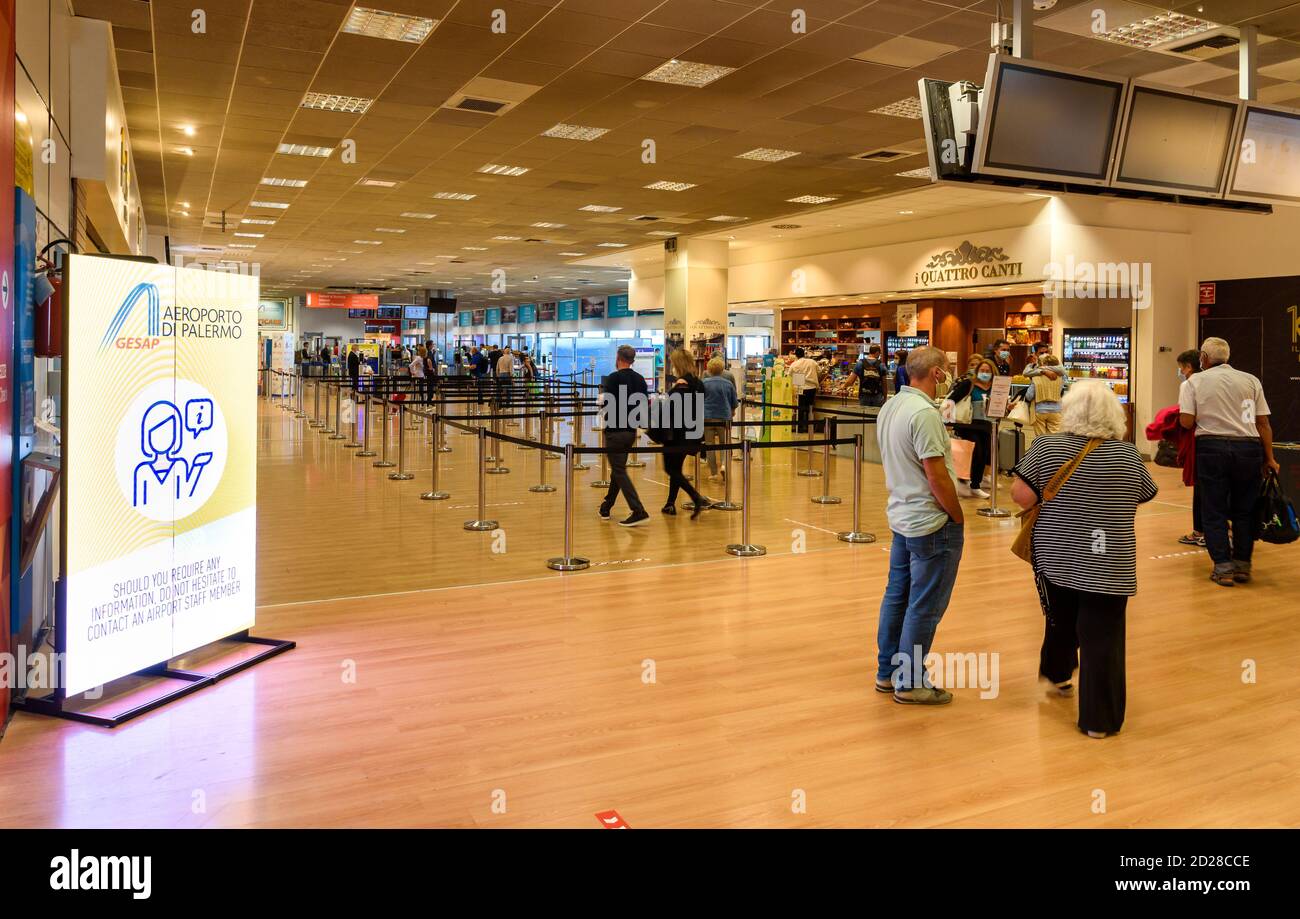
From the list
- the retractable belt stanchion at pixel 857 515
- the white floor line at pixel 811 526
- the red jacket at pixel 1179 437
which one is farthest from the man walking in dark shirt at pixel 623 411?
the red jacket at pixel 1179 437

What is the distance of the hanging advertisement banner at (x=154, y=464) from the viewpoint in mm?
3975

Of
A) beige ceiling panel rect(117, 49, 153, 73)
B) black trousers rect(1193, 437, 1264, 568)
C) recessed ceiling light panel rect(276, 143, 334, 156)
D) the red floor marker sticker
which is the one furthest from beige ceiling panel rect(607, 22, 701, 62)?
the red floor marker sticker

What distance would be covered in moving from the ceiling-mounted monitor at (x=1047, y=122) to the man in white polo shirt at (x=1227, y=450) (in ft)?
5.91

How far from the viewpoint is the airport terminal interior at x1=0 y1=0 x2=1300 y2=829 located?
12.3ft

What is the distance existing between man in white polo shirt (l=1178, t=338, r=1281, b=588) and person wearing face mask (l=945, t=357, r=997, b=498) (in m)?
3.39

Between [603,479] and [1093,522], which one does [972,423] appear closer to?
[603,479]

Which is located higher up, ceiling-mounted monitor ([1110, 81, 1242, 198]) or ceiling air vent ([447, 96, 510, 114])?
ceiling air vent ([447, 96, 510, 114])

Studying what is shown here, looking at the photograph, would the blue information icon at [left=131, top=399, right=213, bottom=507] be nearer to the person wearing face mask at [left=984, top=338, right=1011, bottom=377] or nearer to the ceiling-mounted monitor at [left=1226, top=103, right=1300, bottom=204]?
the ceiling-mounted monitor at [left=1226, top=103, right=1300, bottom=204]

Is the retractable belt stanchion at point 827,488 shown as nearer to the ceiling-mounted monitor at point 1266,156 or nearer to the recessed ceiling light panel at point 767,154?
the recessed ceiling light panel at point 767,154

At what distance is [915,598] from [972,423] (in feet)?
23.5

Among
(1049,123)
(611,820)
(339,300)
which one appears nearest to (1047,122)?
(1049,123)

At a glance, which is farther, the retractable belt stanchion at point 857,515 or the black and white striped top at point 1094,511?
the retractable belt stanchion at point 857,515
